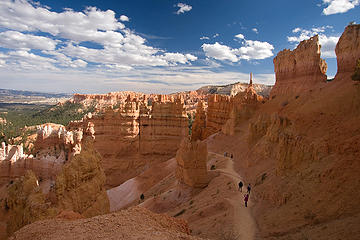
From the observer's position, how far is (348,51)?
78.9ft

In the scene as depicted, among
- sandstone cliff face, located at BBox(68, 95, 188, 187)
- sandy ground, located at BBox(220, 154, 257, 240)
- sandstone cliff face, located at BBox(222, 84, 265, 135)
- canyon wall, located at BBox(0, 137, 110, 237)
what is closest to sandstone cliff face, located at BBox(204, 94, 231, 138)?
sandstone cliff face, located at BBox(222, 84, 265, 135)

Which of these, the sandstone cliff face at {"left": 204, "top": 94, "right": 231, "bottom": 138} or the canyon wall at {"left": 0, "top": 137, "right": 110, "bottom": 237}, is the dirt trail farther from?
the sandstone cliff face at {"left": 204, "top": 94, "right": 231, "bottom": 138}

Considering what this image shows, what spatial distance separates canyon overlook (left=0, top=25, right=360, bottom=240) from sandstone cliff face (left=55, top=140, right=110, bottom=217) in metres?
0.05

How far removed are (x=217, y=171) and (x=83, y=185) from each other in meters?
11.8

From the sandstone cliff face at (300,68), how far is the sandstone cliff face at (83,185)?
2903cm

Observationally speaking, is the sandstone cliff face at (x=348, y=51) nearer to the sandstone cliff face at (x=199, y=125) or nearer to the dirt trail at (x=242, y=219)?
the dirt trail at (x=242, y=219)

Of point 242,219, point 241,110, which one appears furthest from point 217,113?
point 242,219

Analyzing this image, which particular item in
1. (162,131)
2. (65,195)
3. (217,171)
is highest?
(65,195)

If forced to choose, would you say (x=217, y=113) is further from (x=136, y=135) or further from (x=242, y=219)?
(x=242, y=219)

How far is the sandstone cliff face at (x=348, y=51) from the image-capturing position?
23469mm

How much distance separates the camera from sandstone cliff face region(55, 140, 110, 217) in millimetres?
9914

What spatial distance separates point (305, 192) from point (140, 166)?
24.7 m

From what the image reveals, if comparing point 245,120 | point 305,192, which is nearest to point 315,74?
point 245,120

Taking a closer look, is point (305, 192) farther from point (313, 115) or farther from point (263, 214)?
point (313, 115)
